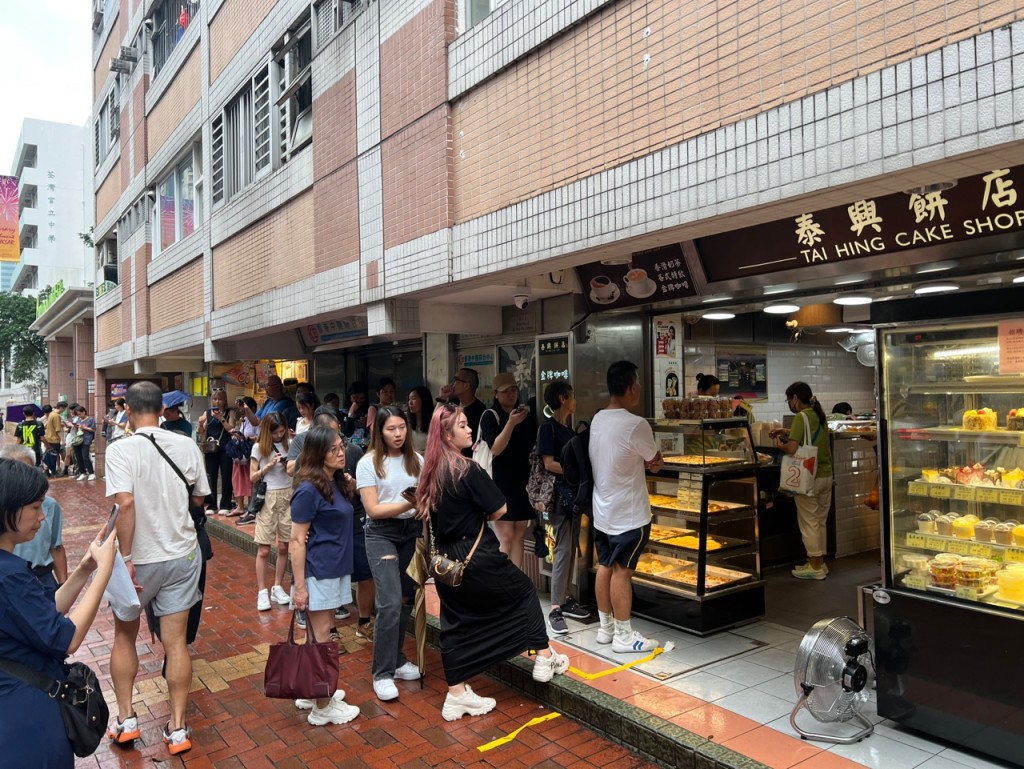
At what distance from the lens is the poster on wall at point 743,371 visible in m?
10.5

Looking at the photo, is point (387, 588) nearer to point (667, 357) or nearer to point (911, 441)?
point (911, 441)

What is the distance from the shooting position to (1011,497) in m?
3.79

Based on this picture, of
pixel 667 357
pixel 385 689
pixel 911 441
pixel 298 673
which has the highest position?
pixel 667 357

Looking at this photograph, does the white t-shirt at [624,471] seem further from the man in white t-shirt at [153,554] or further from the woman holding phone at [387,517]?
the man in white t-shirt at [153,554]

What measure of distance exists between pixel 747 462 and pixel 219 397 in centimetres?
908

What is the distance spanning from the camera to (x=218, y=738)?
4441 mm

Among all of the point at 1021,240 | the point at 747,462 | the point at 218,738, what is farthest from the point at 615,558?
the point at 1021,240

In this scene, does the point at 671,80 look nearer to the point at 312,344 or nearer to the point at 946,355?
the point at 946,355

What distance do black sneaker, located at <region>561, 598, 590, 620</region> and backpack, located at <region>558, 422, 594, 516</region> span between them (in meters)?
0.95

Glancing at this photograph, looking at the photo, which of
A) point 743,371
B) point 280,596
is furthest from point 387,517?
point 743,371

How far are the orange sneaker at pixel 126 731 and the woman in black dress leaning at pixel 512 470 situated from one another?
9.92 ft

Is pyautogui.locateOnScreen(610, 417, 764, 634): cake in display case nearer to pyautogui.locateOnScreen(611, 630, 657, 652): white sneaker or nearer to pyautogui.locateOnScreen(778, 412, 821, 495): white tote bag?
pyautogui.locateOnScreen(611, 630, 657, 652): white sneaker

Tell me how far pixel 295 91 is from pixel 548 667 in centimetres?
836

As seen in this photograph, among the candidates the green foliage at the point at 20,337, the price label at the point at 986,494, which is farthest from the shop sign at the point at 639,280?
the green foliage at the point at 20,337
